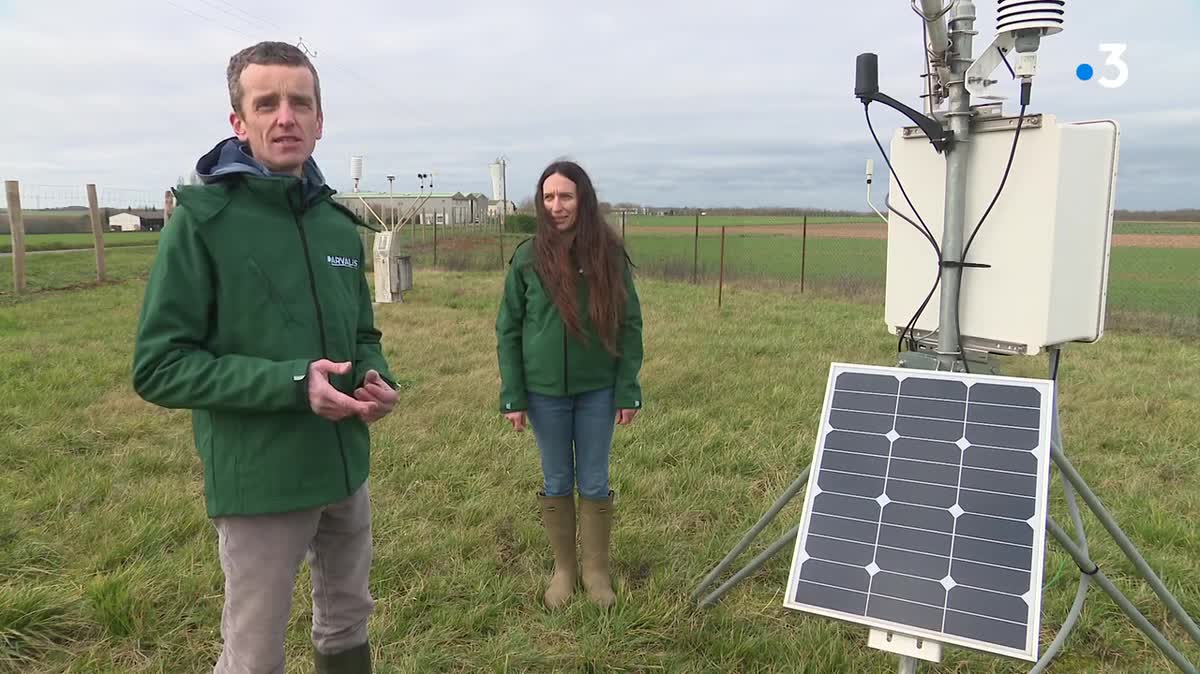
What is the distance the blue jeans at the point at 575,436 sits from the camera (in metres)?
2.82

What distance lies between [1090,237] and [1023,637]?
4.00ft

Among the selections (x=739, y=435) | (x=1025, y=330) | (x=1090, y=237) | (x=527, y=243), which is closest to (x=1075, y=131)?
(x=1090, y=237)

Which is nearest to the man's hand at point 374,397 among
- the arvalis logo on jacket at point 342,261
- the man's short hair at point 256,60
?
the arvalis logo on jacket at point 342,261

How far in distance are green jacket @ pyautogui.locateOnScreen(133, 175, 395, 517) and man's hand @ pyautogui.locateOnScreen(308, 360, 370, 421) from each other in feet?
0.08

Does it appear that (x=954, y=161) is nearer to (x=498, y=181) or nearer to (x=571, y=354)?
(x=571, y=354)

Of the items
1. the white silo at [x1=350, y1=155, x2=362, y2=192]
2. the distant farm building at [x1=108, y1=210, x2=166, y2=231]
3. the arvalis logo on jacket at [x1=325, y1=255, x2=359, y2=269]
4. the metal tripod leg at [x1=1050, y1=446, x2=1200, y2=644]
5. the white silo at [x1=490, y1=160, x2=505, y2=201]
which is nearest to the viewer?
the arvalis logo on jacket at [x1=325, y1=255, x2=359, y2=269]

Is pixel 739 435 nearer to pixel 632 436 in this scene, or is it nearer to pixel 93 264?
pixel 632 436

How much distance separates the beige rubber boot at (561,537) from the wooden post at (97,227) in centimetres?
1346

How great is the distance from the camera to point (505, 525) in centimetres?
355

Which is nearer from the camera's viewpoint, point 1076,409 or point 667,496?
point 667,496

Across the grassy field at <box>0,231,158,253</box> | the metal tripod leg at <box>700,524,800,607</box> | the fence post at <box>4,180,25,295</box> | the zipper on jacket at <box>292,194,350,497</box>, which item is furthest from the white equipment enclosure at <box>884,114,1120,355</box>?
the grassy field at <box>0,231,158,253</box>

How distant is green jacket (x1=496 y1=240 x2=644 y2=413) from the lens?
2746 mm

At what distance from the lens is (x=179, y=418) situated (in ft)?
16.9

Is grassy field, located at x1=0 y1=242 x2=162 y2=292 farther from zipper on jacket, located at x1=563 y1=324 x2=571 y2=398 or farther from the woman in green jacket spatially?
zipper on jacket, located at x1=563 y1=324 x2=571 y2=398
